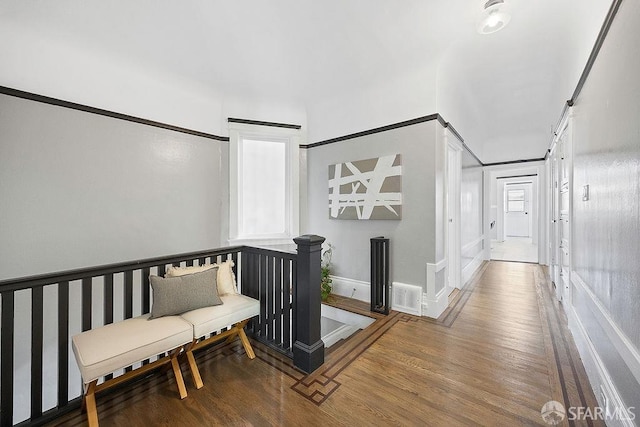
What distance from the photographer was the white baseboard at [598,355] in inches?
45.3

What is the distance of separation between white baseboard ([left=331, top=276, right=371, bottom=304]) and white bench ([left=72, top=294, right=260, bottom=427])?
72.7 inches

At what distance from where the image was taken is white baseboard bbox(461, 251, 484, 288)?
166 inches

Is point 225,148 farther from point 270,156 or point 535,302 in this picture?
point 535,302

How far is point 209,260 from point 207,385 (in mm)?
1050

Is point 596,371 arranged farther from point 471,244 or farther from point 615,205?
point 471,244

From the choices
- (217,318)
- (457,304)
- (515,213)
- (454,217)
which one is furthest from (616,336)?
(515,213)

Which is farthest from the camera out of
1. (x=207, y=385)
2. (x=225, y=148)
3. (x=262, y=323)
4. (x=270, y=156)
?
(x=270, y=156)

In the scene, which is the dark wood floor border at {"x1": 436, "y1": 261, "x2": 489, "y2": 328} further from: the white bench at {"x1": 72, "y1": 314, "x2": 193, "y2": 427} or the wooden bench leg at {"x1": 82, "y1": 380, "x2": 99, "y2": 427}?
the wooden bench leg at {"x1": 82, "y1": 380, "x2": 99, "y2": 427}

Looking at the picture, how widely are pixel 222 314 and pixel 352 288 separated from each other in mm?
2122

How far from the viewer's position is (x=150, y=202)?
115 inches

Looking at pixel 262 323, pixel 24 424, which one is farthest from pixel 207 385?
pixel 24 424

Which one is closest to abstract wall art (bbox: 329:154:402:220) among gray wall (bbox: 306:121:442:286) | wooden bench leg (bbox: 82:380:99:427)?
gray wall (bbox: 306:121:442:286)

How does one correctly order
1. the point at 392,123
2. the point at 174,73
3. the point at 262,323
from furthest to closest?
the point at 392,123 < the point at 174,73 < the point at 262,323

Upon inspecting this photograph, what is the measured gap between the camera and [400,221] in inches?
122
